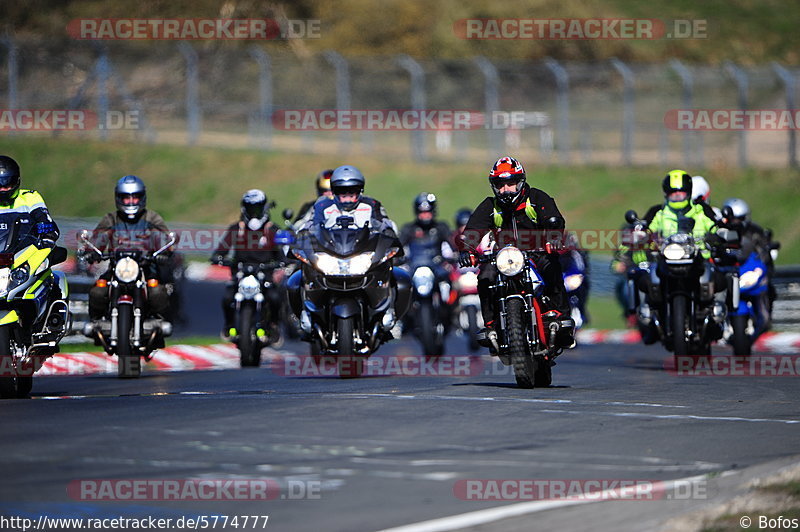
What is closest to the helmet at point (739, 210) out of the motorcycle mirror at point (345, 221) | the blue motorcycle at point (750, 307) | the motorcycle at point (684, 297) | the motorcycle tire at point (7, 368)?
the blue motorcycle at point (750, 307)

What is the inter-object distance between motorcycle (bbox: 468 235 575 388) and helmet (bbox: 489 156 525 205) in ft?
1.56

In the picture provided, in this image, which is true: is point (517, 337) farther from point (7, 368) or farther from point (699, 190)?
point (699, 190)

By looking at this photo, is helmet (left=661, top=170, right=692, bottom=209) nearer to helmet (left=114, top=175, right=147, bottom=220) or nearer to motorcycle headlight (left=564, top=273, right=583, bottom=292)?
motorcycle headlight (left=564, top=273, right=583, bottom=292)

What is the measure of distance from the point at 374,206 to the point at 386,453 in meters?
6.16

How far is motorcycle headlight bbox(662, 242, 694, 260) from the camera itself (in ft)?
50.0

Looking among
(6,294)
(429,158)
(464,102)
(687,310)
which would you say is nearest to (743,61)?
(464,102)

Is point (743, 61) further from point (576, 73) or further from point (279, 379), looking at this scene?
point (279, 379)

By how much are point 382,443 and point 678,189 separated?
315 inches

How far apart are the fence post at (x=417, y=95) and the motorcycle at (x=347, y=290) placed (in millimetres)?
20735

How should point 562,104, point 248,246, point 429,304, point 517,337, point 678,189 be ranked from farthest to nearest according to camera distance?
point 562,104, point 248,246, point 429,304, point 678,189, point 517,337

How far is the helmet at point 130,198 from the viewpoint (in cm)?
1584

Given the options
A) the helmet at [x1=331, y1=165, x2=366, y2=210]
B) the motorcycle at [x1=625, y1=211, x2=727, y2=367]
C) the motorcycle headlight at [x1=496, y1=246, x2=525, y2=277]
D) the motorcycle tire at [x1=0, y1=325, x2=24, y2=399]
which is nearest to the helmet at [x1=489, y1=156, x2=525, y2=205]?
the motorcycle headlight at [x1=496, y1=246, x2=525, y2=277]

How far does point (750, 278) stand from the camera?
17.7 metres

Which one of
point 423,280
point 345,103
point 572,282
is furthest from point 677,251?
point 345,103
